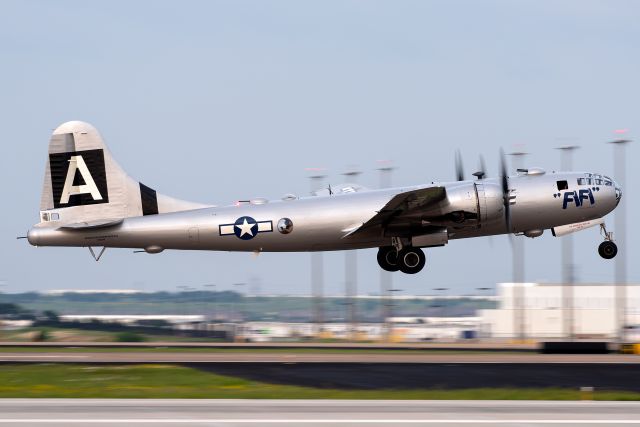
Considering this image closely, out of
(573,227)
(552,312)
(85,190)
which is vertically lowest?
(552,312)

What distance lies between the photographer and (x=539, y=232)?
46375 mm

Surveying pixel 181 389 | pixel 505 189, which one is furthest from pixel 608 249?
pixel 181 389

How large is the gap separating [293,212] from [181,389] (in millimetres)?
13026

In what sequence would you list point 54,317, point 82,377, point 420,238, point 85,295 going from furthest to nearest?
point 85,295 → point 54,317 → point 420,238 → point 82,377

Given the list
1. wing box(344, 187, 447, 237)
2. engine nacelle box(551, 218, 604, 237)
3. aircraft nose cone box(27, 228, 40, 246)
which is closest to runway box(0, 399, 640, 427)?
wing box(344, 187, 447, 237)

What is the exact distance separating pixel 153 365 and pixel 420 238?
13674 millimetres

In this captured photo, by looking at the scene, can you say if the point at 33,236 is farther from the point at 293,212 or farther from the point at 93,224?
the point at 293,212

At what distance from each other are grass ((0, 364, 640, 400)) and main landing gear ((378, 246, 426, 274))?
11.8 m

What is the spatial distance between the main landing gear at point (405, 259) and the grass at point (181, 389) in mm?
11753

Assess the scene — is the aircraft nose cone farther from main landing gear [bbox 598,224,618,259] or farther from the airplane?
main landing gear [bbox 598,224,618,259]

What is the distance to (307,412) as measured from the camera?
2666 centimetres

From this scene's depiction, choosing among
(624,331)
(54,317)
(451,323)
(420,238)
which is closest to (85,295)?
(54,317)

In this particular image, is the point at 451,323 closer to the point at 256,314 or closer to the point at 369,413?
the point at 256,314

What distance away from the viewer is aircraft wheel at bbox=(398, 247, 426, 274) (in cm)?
4669
